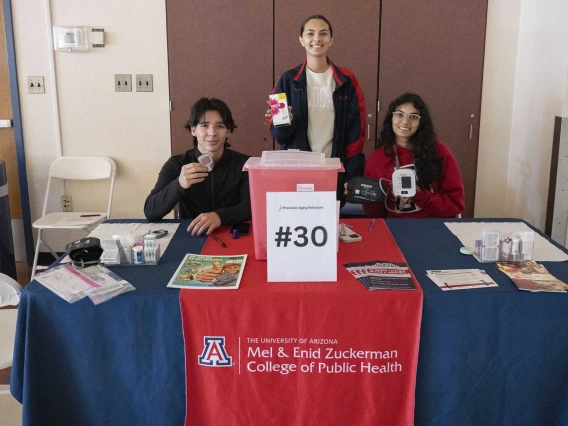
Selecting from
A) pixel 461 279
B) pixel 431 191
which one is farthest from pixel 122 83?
pixel 461 279

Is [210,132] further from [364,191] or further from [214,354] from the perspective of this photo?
[214,354]

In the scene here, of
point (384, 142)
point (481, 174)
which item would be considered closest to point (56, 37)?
point (384, 142)

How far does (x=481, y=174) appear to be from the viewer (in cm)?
388

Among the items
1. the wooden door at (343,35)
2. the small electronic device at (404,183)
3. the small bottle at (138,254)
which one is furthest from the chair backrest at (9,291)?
the wooden door at (343,35)

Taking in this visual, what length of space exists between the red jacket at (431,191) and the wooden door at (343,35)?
3.53 feet

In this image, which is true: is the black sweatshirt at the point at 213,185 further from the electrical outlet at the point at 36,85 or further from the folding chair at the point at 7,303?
the electrical outlet at the point at 36,85

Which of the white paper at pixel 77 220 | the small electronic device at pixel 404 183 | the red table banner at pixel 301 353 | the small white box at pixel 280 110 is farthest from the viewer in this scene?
the white paper at pixel 77 220

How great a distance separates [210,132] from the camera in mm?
2424

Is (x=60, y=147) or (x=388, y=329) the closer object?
(x=388, y=329)

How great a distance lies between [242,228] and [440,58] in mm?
2155

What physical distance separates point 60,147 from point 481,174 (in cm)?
283

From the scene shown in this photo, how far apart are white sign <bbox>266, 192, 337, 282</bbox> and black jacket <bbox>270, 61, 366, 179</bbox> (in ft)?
4.70

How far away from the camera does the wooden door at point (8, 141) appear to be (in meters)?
3.78

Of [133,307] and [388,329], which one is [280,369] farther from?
[133,307]
